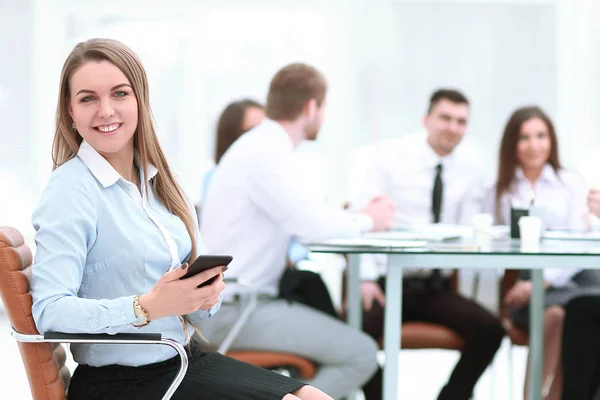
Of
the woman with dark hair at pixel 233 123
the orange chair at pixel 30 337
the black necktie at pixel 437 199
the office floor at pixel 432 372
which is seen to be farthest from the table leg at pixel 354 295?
the orange chair at pixel 30 337

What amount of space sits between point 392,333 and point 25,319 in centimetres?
109

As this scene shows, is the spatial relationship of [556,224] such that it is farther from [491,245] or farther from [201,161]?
[201,161]

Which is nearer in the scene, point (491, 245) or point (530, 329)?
point (491, 245)

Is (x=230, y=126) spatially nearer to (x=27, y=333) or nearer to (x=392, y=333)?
(x=392, y=333)

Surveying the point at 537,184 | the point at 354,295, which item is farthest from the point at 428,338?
the point at 537,184

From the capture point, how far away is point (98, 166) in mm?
1573

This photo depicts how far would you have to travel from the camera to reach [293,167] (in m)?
2.59

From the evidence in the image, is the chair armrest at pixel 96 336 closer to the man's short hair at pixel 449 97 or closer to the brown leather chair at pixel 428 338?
the brown leather chair at pixel 428 338

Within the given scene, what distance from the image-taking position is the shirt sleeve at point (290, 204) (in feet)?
8.29

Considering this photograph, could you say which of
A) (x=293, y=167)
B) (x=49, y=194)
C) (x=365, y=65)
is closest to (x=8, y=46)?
(x=365, y=65)

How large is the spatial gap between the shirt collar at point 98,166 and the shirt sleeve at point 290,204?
101 centimetres

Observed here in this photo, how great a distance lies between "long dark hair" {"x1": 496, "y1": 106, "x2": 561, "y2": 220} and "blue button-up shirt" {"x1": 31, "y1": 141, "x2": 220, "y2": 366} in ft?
6.76

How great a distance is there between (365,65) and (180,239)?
13.6ft

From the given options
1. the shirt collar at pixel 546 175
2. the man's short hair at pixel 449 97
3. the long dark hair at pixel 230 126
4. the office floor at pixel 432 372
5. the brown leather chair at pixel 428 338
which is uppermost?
the man's short hair at pixel 449 97
